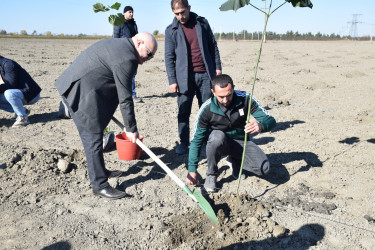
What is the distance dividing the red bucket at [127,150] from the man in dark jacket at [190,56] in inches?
30.0

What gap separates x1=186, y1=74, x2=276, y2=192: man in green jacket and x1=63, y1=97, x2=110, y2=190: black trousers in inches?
33.6

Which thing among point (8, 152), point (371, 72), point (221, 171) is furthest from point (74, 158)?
point (371, 72)

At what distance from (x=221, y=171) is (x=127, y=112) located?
148cm

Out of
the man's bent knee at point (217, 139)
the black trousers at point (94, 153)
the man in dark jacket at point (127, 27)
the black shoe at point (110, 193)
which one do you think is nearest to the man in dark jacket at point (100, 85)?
the black trousers at point (94, 153)

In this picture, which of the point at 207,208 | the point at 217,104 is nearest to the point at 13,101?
the point at 217,104

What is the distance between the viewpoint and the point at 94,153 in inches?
122

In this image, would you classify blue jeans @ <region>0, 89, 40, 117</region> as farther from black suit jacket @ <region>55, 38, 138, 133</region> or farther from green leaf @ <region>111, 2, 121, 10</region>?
black suit jacket @ <region>55, 38, 138, 133</region>

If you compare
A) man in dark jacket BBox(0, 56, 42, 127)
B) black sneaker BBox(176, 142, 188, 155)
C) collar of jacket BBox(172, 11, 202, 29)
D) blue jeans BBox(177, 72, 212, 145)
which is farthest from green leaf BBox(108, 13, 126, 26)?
black sneaker BBox(176, 142, 188, 155)

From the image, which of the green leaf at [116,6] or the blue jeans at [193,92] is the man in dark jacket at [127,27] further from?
Answer: the blue jeans at [193,92]

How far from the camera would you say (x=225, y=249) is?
2602mm

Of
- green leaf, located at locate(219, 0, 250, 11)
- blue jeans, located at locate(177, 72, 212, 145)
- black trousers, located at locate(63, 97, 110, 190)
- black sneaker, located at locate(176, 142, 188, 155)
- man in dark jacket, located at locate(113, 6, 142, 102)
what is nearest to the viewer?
green leaf, located at locate(219, 0, 250, 11)

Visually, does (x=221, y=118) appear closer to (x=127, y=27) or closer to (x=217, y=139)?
(x=217, y=139)

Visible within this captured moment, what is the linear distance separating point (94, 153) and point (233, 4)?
5.88 feet

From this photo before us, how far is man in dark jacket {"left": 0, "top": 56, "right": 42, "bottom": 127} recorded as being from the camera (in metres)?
5.03
